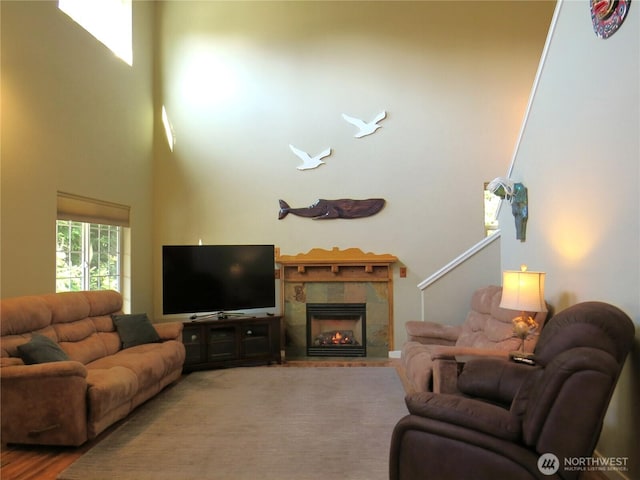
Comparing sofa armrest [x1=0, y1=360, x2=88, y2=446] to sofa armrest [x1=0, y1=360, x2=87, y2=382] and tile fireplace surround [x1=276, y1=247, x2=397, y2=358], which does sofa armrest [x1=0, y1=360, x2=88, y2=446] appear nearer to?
sofa armrest [x1=0, y1=360, x2=87, y2=382]

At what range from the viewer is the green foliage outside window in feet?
14.1

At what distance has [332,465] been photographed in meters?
2.58

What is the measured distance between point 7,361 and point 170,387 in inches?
65.0

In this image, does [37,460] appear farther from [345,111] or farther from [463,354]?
[345,111]

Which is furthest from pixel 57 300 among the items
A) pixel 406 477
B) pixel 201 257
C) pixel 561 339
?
pixel 561 339

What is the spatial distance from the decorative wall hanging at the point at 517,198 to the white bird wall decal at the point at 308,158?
251 cm

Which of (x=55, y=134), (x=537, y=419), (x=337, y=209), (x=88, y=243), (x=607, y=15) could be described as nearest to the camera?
(x=537, y=419)

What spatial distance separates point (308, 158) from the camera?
5812 mm

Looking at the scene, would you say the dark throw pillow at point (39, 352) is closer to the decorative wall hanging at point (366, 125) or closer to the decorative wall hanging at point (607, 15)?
the decorative wall hanging at point (607, 15)

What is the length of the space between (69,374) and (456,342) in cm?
339

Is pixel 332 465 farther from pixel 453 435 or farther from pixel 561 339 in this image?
pixel 561 339

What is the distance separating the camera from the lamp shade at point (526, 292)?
118 inches

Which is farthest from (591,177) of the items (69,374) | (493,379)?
(69,374)

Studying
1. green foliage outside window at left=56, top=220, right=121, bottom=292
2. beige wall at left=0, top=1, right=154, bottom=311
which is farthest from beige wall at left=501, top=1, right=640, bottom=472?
green foliage outside window at left=56, top=220, right=121, bottom=292
